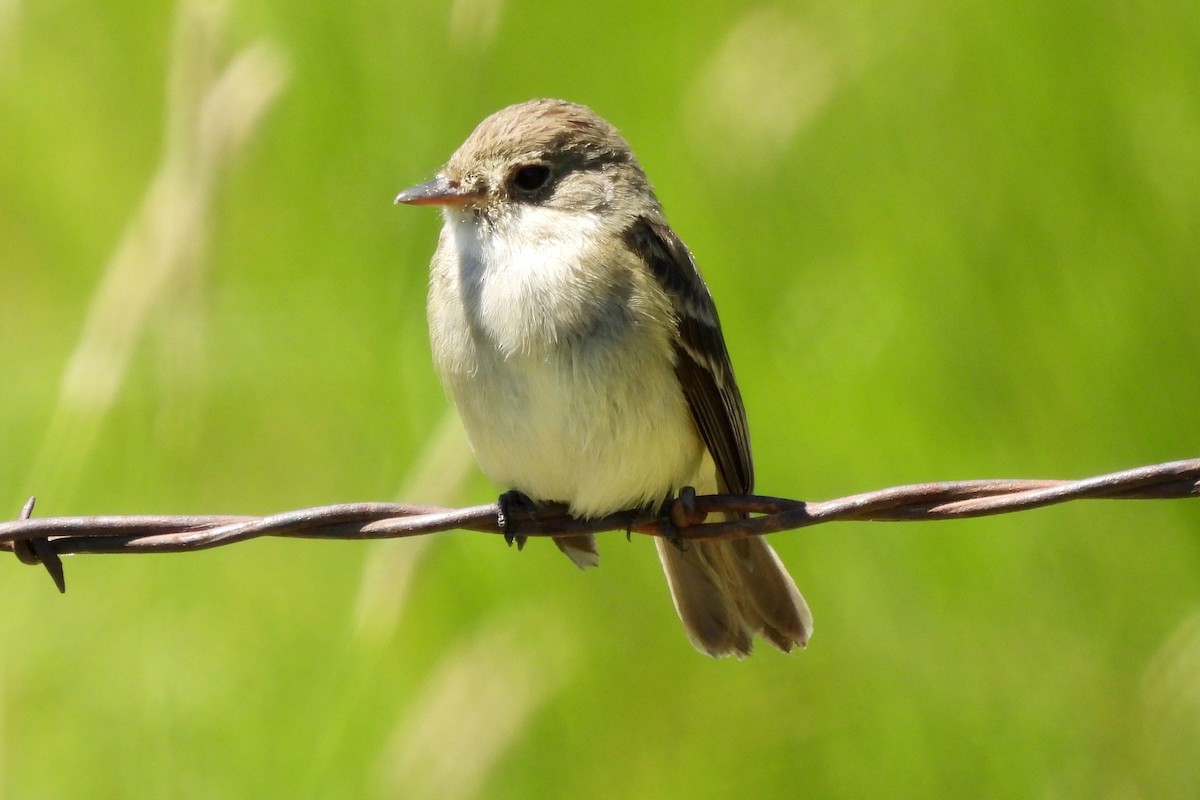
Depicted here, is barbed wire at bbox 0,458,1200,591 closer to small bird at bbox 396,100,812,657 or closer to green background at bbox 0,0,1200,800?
small bird at bbox 396,100,812,657

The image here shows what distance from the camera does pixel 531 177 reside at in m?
3.39

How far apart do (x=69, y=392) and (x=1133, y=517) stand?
2.95 meters

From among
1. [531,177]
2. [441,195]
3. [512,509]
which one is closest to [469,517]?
[512,509]

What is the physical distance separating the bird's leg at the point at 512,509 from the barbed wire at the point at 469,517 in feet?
0.72

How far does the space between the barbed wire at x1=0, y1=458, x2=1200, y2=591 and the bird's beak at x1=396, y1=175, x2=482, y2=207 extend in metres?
0.91

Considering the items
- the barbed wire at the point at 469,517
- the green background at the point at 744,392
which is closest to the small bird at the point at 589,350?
the barbed wire at the point at 469,517

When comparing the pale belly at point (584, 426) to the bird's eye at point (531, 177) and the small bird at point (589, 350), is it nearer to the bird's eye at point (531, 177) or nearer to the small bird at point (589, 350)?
the small bird at point (589, 350)

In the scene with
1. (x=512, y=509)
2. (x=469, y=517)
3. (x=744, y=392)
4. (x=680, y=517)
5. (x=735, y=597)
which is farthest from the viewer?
(x=744, y=392)

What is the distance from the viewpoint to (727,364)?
3.39 meters

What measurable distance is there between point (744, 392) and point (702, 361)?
929mm

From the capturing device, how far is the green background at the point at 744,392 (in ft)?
12.0

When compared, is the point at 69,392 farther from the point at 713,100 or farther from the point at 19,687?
the point at 713,100

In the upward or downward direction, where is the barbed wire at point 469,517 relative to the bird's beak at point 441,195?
downward

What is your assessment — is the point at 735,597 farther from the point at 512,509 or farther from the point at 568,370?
the point at 568,370
